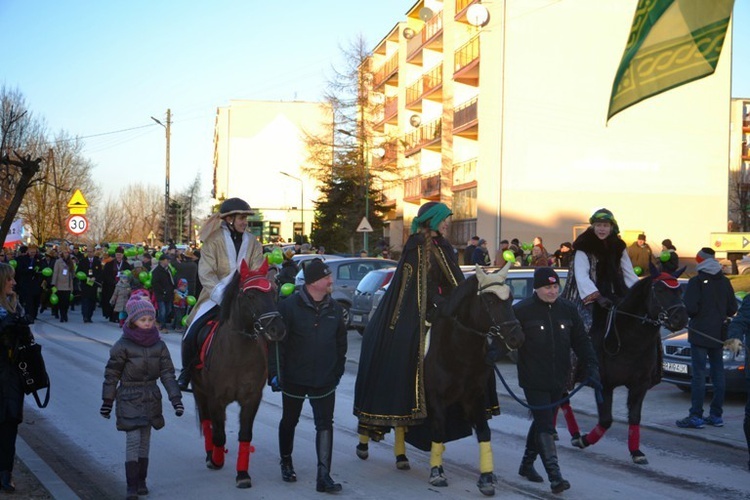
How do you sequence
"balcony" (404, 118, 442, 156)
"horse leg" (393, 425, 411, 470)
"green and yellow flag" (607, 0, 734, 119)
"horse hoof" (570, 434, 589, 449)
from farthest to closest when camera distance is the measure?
"balcony" (404, 118, 442, 156), "horse hoof" (570, 434, 589, 449), "horse leg" (393, 425, 411, 470), "green and yellow flag" (607, 0, 734, 119)

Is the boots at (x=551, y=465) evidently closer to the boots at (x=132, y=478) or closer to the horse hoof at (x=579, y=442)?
the horse hoof at (x=579, y=442)

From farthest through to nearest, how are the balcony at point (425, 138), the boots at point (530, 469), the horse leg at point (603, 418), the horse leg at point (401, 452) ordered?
the balcony at point (425, 138)
the horse leg at point (603, 418)
the horse leg at point (401, 452)
the boots at point (530, 469)

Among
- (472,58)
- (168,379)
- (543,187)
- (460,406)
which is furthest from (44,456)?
(472,58)

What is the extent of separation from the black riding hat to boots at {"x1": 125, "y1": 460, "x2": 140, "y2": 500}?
→ 2536 millimetres

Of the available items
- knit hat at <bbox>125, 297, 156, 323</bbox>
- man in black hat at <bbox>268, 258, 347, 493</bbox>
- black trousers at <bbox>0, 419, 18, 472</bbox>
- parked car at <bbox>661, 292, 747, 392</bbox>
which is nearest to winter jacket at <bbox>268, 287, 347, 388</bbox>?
man in black hat at <bbox>268, 258, 347, 493</bbox>

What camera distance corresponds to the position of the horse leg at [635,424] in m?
8.96

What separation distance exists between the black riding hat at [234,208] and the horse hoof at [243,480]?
238 centimetres

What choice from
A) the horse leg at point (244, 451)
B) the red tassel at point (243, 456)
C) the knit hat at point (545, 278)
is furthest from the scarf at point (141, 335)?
the knit hat at point (545, 278)

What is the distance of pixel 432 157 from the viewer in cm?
5534

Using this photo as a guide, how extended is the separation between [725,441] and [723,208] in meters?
34.0

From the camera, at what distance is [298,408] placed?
26.2 ft

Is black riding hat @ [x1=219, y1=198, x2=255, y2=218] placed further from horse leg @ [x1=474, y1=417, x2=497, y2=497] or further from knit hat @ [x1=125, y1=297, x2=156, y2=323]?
horse leg @ [x1=474, y1=417, x2=497, y2=497]

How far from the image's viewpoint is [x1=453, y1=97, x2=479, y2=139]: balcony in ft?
144

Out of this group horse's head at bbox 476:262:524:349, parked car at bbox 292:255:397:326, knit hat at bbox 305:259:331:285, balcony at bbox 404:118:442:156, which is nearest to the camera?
horse's head at bbox 476:262:524:349
